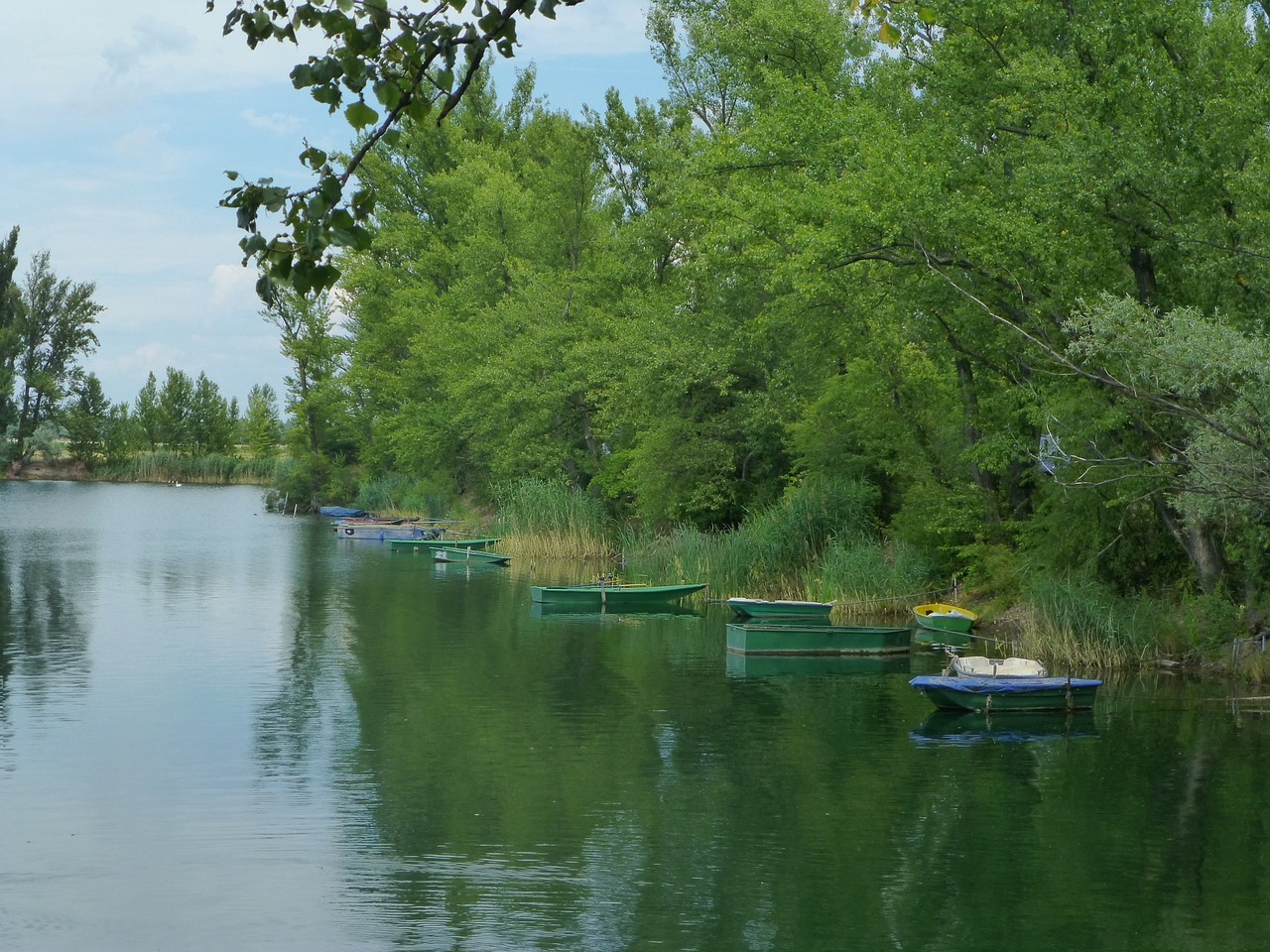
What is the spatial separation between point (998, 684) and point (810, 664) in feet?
19.3

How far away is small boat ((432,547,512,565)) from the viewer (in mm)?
44200

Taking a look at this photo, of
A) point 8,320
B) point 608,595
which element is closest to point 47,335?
point 8,320

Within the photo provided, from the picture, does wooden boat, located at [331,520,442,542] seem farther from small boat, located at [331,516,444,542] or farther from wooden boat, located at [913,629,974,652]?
wooden boat, located at [913,629,974,652]

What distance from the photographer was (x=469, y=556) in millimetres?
45219

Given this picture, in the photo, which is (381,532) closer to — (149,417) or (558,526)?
(558,526)

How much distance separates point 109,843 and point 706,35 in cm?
2884

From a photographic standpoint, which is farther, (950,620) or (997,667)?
(950,620)

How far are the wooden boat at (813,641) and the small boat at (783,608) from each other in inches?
121

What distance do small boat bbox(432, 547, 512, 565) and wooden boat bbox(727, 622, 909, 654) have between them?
767 inches

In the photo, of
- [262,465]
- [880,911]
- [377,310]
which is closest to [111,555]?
[377,310]

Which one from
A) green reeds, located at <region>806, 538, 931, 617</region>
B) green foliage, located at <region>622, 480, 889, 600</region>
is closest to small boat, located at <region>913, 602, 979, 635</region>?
green reeds, located at <region>806, 538, 931, 617</region>

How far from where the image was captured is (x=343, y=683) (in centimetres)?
2247

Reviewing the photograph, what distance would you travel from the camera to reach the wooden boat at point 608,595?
32.8 meters

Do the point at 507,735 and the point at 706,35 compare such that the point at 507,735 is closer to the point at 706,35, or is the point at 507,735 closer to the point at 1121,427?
the point at 1121,427
